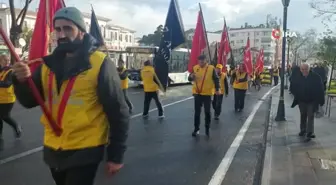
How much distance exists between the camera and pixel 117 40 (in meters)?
98.6

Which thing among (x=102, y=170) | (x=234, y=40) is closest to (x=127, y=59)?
(x=102, y=170)

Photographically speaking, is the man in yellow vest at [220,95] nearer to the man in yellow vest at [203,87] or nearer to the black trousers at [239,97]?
the black trousers at [239,97]

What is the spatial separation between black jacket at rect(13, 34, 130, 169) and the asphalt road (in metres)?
2.98

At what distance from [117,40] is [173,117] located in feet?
286

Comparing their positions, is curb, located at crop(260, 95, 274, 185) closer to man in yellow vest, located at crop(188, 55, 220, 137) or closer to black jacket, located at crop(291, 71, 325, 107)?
black jacket, located at crop(291, 71, 325, 107)

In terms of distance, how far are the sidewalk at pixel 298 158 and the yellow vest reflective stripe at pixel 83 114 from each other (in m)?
3.60

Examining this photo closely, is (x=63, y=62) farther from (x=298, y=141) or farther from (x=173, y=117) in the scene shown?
(x=173, y=117)

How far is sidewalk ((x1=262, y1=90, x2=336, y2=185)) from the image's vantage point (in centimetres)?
602

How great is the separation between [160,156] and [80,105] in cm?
483

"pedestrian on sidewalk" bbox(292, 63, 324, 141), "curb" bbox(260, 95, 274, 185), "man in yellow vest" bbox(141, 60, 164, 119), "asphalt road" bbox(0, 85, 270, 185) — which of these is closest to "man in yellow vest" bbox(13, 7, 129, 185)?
"asphalt road" bbox(0, 85, 270, 185)

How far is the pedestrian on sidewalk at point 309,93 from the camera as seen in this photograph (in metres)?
9.18

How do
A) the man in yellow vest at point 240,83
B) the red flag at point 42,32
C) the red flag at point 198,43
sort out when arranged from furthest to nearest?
the man in yellow vest at point 240,83 < the red flag at point 198,43 < the red flag at point 42,32

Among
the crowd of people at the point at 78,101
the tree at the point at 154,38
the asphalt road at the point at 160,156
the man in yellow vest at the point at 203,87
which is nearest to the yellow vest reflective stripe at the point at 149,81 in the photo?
the asphalt road at the point at 160,156

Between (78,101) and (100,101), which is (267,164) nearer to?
(100,101)
